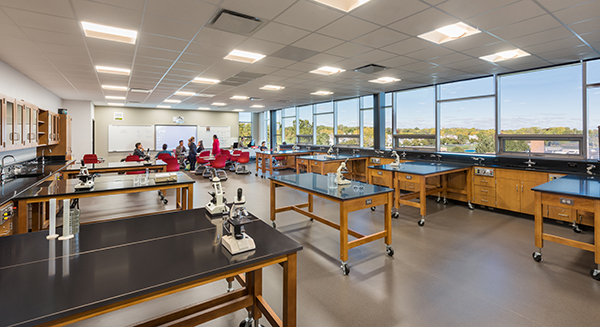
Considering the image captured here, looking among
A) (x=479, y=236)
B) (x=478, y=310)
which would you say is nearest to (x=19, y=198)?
Result: (x=478, y=310)

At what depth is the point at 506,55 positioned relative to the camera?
4.60 metres

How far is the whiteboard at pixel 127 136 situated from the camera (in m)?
11.6

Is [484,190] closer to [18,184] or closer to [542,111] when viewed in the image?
[542,111]

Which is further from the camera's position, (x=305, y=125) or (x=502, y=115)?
(x=305, y=125)

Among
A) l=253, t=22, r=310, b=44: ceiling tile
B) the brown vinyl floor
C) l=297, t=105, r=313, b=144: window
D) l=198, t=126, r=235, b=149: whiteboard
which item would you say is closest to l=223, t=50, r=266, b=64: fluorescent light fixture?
l=253, t=22, r=310, b=44: ceiling tile

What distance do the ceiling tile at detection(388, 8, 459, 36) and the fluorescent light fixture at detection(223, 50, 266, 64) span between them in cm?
222

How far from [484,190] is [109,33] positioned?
21.6 ft

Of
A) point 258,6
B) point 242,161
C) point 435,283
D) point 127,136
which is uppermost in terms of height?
point 258,6

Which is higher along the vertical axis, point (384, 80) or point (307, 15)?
point (384, 80)

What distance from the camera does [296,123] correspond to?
1273cm

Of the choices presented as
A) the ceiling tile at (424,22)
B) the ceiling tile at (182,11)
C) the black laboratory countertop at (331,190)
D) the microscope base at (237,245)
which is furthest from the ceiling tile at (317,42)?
the microscope base at (237,245)

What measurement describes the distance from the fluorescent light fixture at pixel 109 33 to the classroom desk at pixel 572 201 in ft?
17.2

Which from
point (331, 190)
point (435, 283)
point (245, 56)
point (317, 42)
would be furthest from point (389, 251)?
point (245, 56)

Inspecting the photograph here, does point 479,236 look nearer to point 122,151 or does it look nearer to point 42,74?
point 42,74
